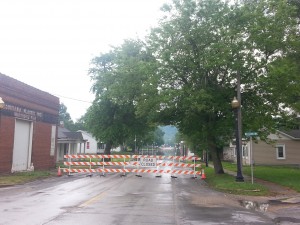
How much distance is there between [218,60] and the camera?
20.8m

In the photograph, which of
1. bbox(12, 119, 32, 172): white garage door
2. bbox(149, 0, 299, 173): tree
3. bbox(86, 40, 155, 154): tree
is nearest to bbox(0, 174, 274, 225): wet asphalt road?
bbox(149, 0, 299, 173): tree

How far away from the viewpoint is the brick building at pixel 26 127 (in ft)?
85.7

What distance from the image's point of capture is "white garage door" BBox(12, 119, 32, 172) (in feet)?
91.8

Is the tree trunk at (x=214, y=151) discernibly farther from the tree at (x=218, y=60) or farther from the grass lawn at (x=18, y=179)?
the grass lawn at (x=18, y=179)

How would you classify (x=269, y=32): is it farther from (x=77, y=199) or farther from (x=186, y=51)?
(x=77, y=199)

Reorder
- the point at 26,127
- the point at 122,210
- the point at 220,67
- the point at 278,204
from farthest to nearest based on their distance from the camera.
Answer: the point at 26,127
the point at 220,67
the point at 278,204
the point at 122,210

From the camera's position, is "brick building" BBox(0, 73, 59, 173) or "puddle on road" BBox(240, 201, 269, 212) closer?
"puddle on road" BBox(240, 201, 269, 212)

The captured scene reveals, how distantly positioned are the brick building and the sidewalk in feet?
56.5

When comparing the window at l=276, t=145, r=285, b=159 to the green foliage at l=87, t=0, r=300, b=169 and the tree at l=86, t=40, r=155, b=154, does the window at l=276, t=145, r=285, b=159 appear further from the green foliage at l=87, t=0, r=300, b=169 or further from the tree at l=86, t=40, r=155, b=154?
the green foliage at l=87, t=0, r=300, b=169

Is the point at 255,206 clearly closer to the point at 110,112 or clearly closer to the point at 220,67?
the point at 220,67

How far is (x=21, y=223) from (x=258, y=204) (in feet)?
28.6

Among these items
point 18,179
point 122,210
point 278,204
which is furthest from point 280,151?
point 122,210

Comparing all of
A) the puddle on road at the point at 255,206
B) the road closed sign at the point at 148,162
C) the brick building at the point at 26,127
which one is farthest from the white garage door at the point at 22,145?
the puddle on road at the point at 255,206

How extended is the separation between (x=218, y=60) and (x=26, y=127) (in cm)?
1679
